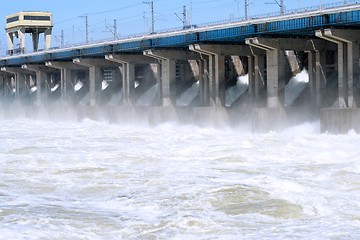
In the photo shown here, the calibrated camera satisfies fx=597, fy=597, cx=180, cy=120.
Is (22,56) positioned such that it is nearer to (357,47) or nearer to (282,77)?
(282,77)

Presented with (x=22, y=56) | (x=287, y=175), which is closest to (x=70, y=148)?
(x=287, y=175)

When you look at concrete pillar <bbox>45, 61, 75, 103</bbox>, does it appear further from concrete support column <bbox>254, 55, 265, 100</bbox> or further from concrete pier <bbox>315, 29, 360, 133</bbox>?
concrete pier <bbox>315, 29, 360, 133</bbox>

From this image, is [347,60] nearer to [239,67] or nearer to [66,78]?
[239,67]

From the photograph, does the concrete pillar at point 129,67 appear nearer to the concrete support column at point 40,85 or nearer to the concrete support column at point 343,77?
the concrete support column at point 40,85

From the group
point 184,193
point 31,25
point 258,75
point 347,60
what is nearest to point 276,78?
point 347,60

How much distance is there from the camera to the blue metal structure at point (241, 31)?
37272 mm

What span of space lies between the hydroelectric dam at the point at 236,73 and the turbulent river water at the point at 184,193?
901 centimetres

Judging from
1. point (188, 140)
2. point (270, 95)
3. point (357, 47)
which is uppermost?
point (357, 47)

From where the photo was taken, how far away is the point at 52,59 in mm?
76125

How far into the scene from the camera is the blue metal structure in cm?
3727

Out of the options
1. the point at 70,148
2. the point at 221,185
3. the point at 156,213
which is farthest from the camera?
the point at 70,148

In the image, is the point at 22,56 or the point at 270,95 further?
the point at 22,56

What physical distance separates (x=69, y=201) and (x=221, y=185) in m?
4.98

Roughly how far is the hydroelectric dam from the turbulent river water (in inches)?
355
